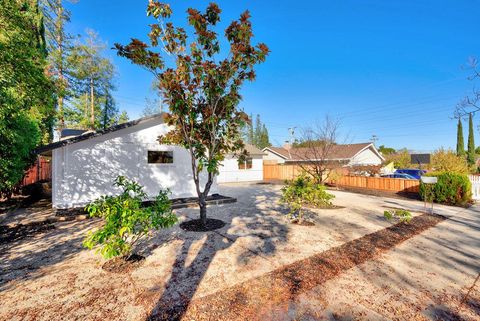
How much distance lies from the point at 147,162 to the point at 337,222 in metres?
7.84

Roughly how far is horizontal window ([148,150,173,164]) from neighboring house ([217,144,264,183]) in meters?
9.08

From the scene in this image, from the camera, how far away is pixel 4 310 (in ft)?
8.91

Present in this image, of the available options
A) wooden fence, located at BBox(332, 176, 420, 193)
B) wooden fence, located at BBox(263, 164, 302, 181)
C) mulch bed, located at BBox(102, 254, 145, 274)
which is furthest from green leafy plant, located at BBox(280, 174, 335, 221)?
wooden fence, located at BBox(263, 164, 302, 181)

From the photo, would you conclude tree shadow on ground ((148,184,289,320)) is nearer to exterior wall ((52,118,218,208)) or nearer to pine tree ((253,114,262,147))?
exterior wall ((52,118,218,208))

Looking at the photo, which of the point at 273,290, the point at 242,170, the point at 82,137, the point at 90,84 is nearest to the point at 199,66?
the point at 273,290

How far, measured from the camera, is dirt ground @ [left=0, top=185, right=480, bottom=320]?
9.13 feet

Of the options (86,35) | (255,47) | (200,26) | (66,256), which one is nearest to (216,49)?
(200,26)

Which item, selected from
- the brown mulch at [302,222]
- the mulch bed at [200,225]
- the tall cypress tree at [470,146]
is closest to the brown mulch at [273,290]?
the brown mulch at [302,222]

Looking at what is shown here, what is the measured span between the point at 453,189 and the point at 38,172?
22.9 metres

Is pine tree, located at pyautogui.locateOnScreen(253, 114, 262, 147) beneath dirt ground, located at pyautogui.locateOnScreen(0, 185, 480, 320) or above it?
above

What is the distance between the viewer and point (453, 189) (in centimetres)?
1034

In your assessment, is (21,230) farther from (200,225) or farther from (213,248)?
(213,248)

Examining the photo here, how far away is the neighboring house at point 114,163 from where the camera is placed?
318 inches

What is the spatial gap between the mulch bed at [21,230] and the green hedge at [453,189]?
1581 centimetres
